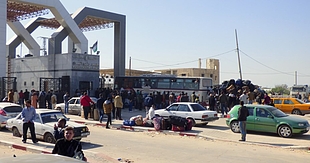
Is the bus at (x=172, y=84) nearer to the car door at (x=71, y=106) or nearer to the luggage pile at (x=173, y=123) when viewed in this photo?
the car door at (x=71, y=106)

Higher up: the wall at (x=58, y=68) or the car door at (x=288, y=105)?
the wall at (x=58, y=68)

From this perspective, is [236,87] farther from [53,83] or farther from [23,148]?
[23,148]

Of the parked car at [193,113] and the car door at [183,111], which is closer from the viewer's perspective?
the parked car at [193,113]

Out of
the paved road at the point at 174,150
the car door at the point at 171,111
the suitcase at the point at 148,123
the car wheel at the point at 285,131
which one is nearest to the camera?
Answer: the paved road at the point at 174,150

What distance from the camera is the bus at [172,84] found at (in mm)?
32875

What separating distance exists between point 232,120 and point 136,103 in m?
14.4

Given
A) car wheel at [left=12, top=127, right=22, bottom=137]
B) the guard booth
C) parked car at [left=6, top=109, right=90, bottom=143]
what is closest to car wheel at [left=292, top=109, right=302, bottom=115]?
parked car at [left=6, top=109, right=90, bottom=143]

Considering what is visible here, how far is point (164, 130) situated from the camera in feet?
56.3

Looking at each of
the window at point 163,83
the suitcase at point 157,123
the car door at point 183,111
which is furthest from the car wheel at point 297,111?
the suitcase at point 157,123

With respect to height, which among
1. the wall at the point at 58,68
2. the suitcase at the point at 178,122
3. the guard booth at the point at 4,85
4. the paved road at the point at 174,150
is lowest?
the paved road at the point at 174,150

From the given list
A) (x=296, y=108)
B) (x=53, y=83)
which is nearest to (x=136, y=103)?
(x=53, y=83)

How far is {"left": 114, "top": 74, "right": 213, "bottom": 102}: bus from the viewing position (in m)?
32.9

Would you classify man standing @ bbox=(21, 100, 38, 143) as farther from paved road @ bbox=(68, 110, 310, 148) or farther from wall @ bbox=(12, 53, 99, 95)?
wall @ bbox=(12, 53, 99, 95)

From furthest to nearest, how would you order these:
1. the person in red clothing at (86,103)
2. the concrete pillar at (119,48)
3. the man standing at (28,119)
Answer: the concrete pillar at (119,48) < the person in red clothing at (86,103) < the man standing at (28,119)
